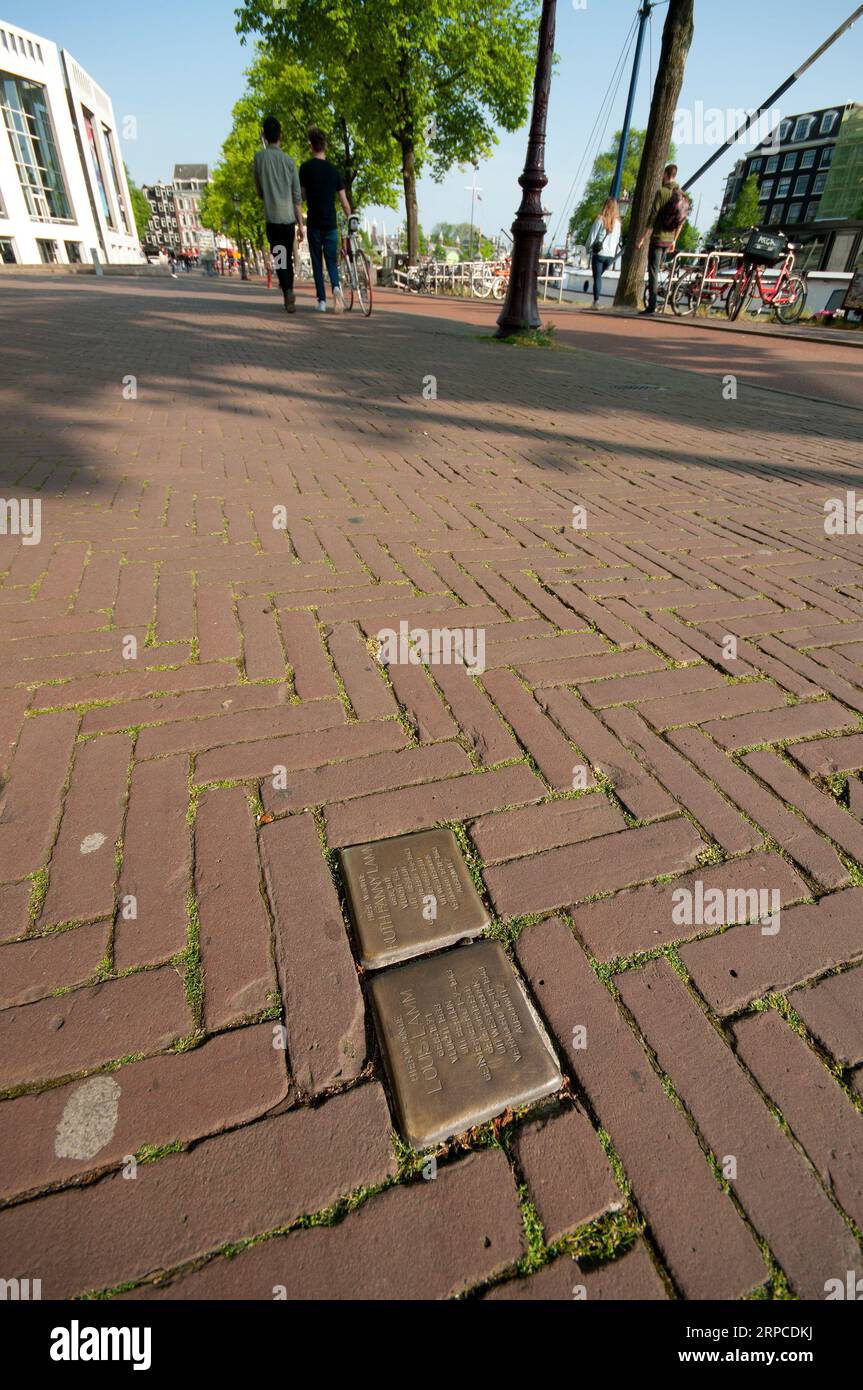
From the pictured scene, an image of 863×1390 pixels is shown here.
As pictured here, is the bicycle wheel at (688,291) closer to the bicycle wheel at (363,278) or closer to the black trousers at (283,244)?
the bicycle wheel at (363,278)

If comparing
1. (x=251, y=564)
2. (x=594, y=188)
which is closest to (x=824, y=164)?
(x=594, y=188)

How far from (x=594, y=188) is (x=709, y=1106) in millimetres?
85805

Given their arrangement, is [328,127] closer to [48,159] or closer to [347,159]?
[347,159]

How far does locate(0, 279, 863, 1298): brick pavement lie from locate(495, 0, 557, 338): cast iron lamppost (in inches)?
260

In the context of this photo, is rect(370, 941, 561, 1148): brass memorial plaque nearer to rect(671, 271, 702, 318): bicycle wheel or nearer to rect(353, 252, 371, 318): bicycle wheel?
rect(353, 252, 371, 318): bicycle wheel

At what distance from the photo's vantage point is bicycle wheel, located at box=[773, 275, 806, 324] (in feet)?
45.5

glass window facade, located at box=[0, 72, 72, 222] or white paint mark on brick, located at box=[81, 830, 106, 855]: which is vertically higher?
glass window facade, located at box=[0, 72, 72, 222]

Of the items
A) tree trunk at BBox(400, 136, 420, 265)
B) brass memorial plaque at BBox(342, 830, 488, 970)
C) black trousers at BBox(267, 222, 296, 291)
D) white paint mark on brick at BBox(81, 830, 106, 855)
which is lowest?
brass memorial plaque at BBox(342, 830, 488, 970)

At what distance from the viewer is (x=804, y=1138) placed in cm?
110

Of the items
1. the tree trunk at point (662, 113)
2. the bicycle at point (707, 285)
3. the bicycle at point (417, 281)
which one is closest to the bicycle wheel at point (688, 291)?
the bicycle at point (707, 285)

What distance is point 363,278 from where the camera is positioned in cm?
1159

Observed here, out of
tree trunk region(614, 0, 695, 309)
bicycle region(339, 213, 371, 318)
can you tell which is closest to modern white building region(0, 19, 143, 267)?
bicycle region(339, 213, 371, 318)

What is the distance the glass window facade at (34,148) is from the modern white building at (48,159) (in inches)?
1.4

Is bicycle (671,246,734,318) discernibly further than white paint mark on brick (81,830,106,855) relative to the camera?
Yes
